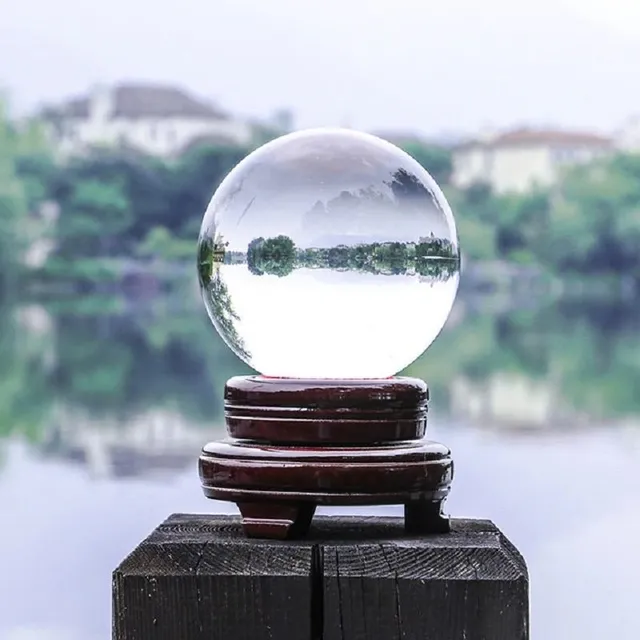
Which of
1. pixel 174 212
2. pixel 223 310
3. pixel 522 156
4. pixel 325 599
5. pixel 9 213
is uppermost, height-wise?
pixel 522 156

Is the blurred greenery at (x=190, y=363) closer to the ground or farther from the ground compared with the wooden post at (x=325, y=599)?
closer to the ground

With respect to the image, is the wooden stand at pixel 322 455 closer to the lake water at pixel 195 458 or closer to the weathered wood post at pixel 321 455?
the weathered wood post at pixel 321 455

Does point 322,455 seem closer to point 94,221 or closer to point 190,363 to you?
point 190,363

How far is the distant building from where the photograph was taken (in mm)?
86562

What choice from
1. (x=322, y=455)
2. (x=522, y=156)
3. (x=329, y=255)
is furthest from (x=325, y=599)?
(x=522, y=156)

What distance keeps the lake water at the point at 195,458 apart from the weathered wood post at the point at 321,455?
8.33 metres

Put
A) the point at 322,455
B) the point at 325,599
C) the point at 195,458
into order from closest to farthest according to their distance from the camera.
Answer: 1. the point at 325,599
2. the point at 322,455
3. the point at 195,458

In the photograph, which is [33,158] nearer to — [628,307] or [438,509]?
[628,307]

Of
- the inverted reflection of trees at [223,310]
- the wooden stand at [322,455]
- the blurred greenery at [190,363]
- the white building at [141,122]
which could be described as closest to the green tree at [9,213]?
the blurred greenery at [190,363]

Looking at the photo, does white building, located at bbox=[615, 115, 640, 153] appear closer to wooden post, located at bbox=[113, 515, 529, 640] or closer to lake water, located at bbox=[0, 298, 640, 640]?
lake water, located at bbox=[0, 298, 640, 640]

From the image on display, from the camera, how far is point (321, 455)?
1560mm

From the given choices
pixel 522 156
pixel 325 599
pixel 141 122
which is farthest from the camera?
pixel 141 122

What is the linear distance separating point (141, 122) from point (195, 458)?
79.9 m

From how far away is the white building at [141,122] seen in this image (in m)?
88.8
